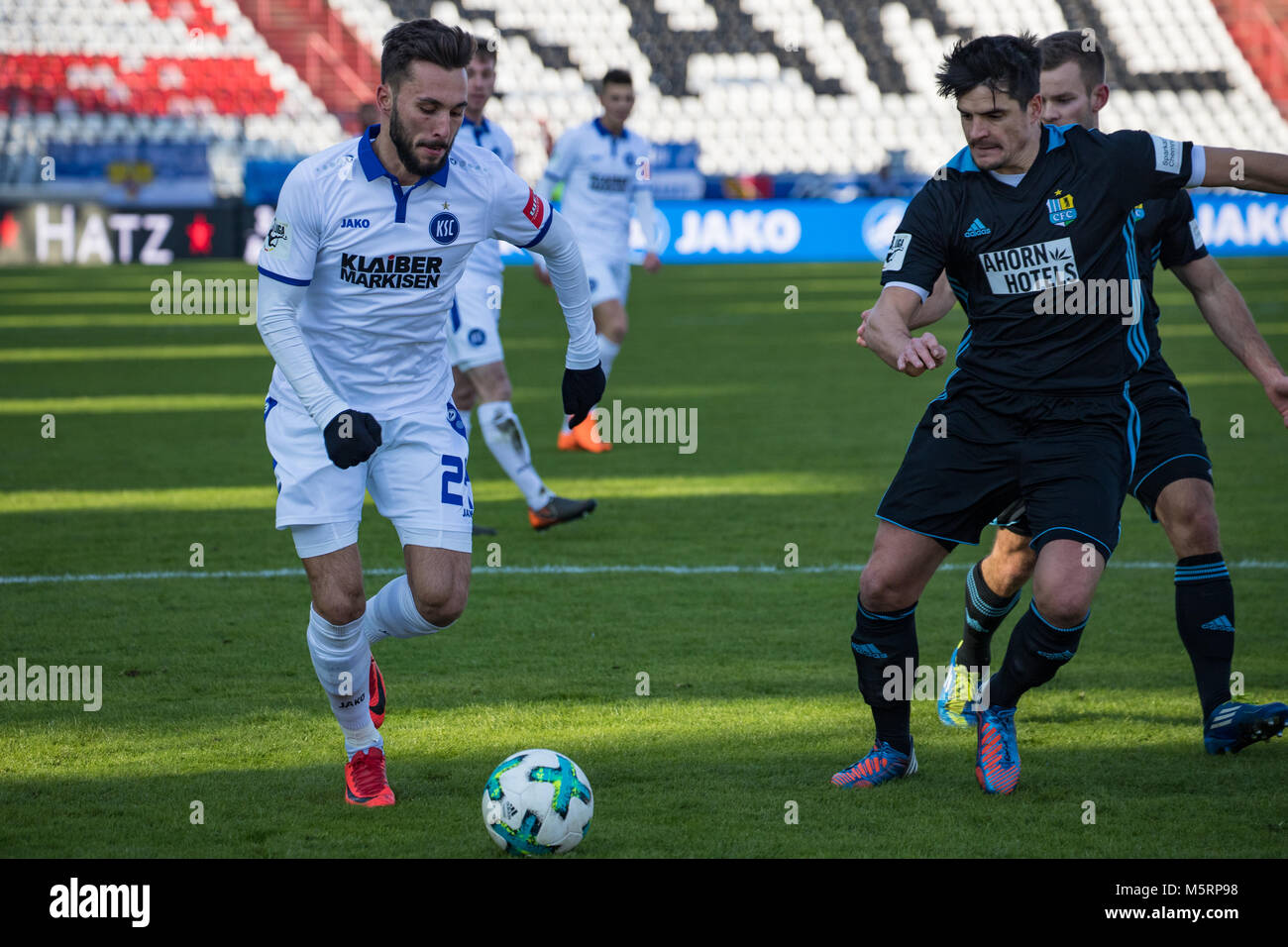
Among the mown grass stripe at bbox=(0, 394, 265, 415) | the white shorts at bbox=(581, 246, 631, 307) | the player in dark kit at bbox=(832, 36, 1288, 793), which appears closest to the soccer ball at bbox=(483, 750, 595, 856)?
the player in dark kit at bbox=(832, 36, 1288, 793)

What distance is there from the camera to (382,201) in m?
4.36

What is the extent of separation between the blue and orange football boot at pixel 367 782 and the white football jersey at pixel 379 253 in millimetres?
971

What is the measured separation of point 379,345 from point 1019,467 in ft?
6.00

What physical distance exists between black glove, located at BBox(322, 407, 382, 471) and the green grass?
97cm

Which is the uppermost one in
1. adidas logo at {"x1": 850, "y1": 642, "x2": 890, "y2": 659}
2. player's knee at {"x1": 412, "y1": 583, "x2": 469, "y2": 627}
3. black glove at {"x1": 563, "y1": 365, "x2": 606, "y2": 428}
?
black glove at {"x1": 563, "y1": 365, "x2": 606, "y2": 428}

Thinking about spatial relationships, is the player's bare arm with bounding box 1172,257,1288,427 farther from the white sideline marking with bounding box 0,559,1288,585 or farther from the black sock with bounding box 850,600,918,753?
the white sideline marking with bounding box 0,559,1288,585

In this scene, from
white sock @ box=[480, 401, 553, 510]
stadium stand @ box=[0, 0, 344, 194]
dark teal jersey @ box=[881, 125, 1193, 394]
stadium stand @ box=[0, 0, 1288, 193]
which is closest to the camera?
dark teal jersey @ box=[881, 125, 1193, 394]

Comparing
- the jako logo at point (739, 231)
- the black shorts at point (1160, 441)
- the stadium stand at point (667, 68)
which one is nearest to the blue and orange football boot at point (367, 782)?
the black shorts at point (1160, 441)

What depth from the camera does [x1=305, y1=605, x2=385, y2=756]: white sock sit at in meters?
4.34

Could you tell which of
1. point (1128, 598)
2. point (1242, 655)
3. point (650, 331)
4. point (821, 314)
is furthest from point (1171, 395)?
point (821, 314)

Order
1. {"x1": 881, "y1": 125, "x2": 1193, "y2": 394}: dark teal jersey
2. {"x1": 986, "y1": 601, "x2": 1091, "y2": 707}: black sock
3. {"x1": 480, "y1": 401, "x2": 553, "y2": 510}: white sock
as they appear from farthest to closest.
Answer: {"x1": 480, "y1": 401, "x2": 553, "y2": 510}: white sock, {"x1": 881, "y1": 125, "x2": 1193, "y2": 394}: dark teal jersey, {"x1": 986, "y1": 601, "x2": 1091, "y2": 707}: black sock

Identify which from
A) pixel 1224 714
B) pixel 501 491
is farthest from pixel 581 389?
pixel 501 491

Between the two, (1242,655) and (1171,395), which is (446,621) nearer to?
(1171,395)
